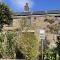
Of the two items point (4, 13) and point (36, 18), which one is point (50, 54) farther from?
point (4, 13)

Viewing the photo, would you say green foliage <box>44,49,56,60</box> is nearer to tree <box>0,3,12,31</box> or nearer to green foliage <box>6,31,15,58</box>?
green foliage <box>6,31,15,58</box>

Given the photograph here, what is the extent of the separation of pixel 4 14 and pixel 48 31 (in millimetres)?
10598

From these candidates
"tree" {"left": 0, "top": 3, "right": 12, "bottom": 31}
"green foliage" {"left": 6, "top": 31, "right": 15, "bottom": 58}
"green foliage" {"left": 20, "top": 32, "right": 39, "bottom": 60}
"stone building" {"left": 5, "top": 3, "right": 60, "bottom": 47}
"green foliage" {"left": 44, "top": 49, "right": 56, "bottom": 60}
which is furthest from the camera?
"stone building" {"left": 5, "top": 3, "right": 60, "bottom": 47}

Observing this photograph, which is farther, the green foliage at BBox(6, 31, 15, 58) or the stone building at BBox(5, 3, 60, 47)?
the stone building at BBox(5, 3, 60, 47)

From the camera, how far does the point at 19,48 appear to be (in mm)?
28391

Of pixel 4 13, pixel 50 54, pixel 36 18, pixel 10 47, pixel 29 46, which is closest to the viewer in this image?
pixel 4 13

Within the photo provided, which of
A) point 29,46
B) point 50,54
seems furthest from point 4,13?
point 50,54

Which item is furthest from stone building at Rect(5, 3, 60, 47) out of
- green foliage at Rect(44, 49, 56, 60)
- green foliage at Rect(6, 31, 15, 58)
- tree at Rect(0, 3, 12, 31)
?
tree at Rect(0, 3, 12, 31)

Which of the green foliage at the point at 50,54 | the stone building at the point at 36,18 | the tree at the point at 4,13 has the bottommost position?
the green foliage at the point at 50,54

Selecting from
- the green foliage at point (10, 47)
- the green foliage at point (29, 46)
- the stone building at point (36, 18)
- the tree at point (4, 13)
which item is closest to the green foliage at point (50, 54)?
the green foliage at point (29, 46)

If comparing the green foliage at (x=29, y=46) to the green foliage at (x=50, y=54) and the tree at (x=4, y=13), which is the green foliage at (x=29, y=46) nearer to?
the green foliage at (x=50, y=54)

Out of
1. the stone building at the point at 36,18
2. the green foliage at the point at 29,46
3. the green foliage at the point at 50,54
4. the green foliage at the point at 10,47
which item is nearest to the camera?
the green foliage at the point at 50,54

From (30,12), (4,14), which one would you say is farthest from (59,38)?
(4,14)

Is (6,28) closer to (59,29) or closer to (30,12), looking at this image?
(30,12)
